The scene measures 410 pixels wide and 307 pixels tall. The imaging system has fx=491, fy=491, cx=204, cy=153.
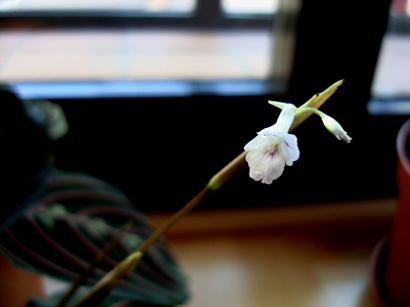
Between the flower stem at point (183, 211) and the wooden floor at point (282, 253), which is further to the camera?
the wooden floor at point (282, 253)

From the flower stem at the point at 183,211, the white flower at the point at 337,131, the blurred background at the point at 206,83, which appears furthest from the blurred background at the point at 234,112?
the white flower at the point at 337,131

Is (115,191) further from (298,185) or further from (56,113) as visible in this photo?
(298,185)

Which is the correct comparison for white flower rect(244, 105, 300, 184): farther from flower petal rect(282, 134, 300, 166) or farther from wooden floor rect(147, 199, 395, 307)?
wooden floor rect(147, 199, 395, 307)

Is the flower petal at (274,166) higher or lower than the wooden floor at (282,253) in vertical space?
higher

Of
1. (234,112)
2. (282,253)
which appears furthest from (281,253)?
(234,112)

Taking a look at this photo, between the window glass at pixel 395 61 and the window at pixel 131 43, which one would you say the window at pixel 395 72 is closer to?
the window glass at pixel 395 61

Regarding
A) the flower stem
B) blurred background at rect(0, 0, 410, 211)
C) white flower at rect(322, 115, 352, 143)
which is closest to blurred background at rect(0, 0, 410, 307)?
blurred background at rect(0, 0, 410, 211)

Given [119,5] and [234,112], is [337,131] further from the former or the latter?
[119,5]

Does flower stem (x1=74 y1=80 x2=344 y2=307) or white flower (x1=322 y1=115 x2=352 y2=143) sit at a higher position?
white flower (x1=322 y1=115 x2=352 y2=143)

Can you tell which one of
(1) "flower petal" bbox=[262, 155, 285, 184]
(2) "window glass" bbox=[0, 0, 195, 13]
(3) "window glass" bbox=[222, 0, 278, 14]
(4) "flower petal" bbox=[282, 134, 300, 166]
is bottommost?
(1) "flower petal" bbox=[262, 155, 285, 184]

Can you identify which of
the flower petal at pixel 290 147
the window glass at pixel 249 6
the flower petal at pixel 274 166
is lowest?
the flower petal at pixel 274 166
